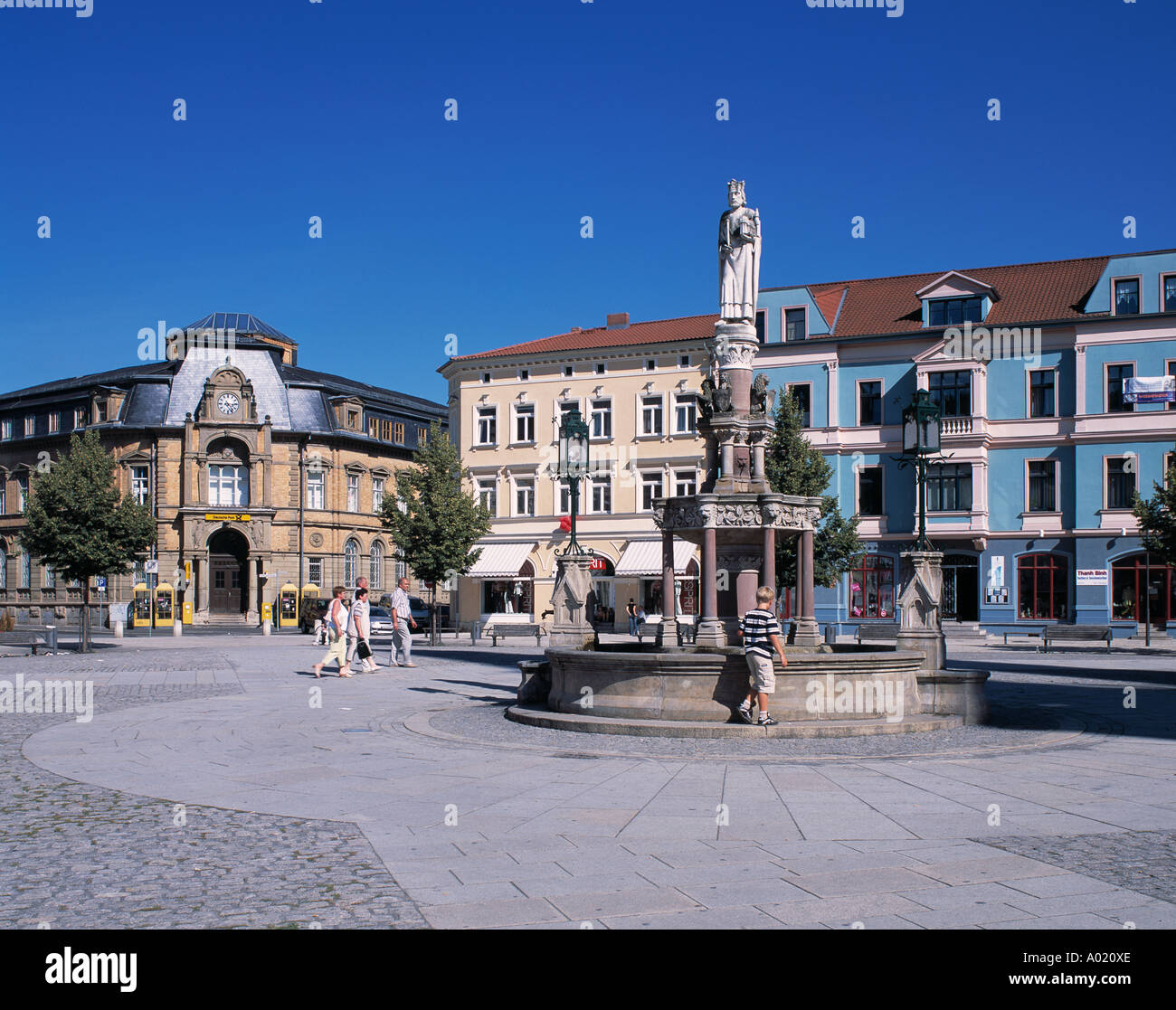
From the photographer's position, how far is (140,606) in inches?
2158

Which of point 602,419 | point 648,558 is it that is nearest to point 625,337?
point 602,419

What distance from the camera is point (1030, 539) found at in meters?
41.7

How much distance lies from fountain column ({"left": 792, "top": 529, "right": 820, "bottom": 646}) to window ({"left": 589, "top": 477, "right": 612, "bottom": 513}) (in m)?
32.8

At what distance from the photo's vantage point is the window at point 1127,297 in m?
40.7

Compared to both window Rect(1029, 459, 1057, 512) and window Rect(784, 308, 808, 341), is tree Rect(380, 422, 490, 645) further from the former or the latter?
window Rect(1029, 459, 1057, 512)

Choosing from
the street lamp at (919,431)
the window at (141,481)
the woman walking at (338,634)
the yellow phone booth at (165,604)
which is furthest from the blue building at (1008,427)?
the window at (141,481)

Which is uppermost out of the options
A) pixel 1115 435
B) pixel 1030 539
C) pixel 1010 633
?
pixel 1115 435

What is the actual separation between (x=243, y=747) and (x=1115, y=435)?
36923mm

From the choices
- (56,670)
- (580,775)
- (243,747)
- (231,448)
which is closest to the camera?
(580,775)

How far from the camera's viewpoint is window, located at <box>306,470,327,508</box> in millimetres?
58656

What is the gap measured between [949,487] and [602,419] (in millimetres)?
14979

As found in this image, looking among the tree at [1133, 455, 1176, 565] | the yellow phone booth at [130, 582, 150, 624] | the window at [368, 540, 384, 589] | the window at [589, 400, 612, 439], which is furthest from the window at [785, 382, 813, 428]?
the yellow phone booth at [130, 582, 150, 624]
